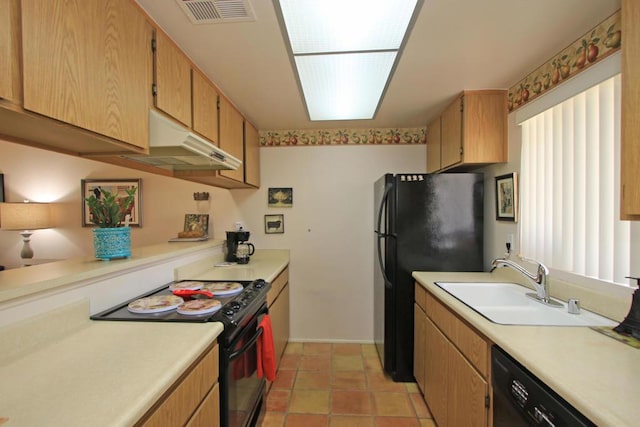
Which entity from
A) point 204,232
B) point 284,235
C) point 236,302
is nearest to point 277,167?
point 284,235

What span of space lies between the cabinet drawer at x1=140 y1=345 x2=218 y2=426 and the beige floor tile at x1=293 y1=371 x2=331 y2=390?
1272 mm

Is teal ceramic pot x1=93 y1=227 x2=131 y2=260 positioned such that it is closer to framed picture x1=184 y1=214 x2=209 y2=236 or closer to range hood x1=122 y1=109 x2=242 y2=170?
range hood x1=122 y1=109 x2=242 y2=170

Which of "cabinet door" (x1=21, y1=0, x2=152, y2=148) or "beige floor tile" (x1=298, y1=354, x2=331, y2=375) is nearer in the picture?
"cabinet door" (x1=21, y1=0, x2=152, y2=148)

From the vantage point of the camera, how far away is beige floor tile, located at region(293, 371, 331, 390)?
6.74 feet

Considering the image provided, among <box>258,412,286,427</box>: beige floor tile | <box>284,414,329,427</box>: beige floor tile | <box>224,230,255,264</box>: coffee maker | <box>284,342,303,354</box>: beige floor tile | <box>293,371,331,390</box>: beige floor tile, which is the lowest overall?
<box>258,412,286,427</box>: beige floor tile

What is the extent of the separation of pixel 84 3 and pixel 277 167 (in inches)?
77.2

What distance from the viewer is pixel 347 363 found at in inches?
93.6

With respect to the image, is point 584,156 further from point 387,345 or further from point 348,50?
point 387,345

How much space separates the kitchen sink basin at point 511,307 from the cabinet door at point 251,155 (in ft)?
5.96

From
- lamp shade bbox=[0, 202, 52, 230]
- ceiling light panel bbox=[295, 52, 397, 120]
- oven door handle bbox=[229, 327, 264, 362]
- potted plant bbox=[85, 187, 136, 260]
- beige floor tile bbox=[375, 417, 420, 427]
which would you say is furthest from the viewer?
lamp shade bbox=[0, 202, 52, 230]

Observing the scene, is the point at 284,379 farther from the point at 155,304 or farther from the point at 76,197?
the point at 76,197

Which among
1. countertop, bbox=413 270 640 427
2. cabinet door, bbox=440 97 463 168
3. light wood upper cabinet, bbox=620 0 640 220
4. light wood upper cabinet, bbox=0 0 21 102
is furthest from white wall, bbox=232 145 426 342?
light wood upper cabinet, bbox=0 0 21 102

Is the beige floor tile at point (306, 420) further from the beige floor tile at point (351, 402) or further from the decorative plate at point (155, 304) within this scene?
the decorative plate at point (155, 304)

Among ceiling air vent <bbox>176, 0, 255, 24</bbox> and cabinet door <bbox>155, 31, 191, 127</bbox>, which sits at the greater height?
ceiling air vent <bbox>176, 0, 255, 24</bbox>
